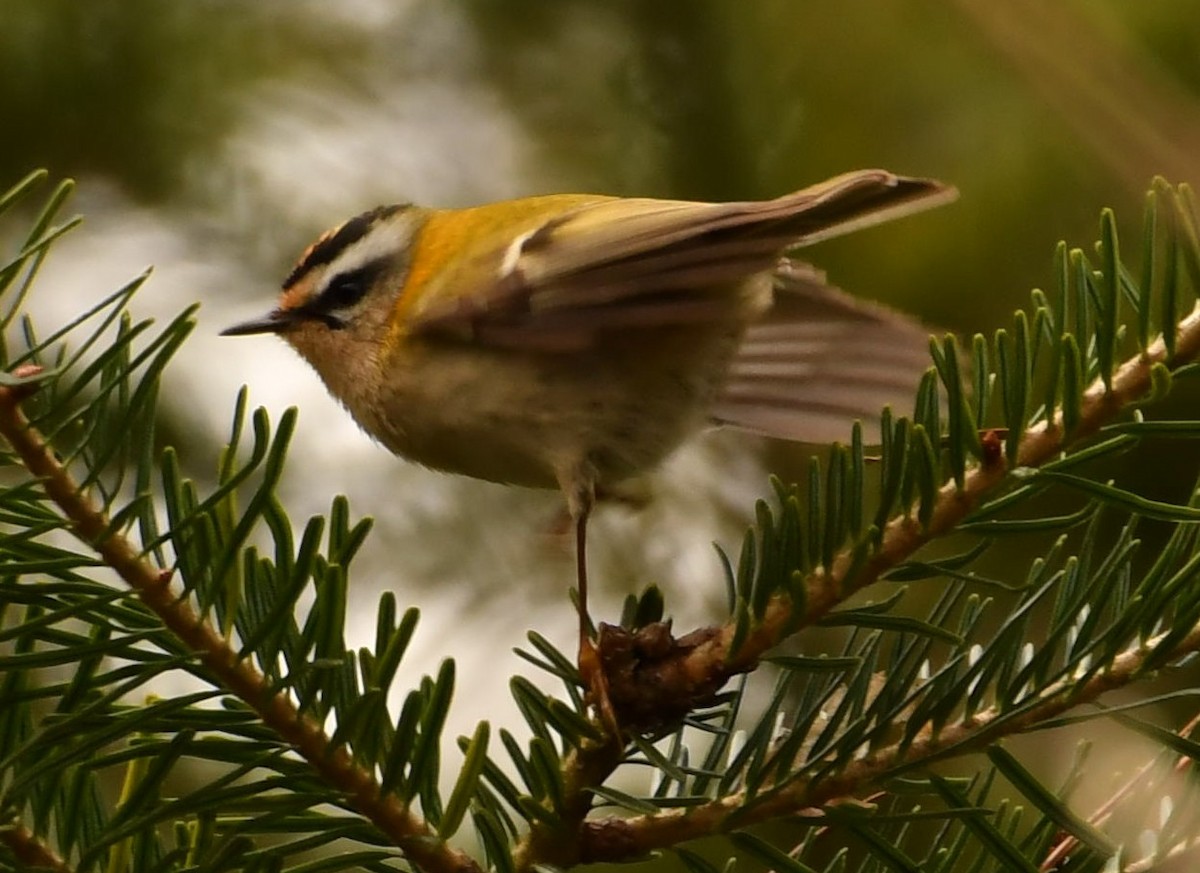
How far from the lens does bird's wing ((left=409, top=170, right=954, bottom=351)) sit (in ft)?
3.10

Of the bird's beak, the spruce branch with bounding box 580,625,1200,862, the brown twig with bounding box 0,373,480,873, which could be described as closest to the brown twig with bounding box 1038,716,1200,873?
the spruce branch with bounding box 580,625,1200,862

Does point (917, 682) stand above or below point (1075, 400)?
below

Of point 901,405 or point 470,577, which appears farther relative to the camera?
point 470,577

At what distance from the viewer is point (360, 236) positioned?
142cm

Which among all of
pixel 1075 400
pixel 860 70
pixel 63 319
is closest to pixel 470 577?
pixel 63 319

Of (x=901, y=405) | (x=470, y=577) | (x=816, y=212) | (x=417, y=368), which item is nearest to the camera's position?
(x=816, y=212)

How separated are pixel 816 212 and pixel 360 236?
0.61 metres

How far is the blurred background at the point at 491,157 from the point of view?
124cm

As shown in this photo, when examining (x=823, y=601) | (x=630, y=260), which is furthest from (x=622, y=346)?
(x=823, y=601)

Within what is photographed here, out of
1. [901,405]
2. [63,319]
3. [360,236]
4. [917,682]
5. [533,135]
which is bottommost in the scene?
[917,682]

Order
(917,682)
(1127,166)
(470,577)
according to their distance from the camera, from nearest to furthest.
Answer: (1127,166) → (917,682) → (470,577)

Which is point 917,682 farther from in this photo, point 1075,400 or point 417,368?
point 417,368

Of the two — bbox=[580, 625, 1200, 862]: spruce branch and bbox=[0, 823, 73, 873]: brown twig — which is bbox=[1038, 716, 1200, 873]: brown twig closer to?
bbox=[580, 625, 1200, 862]: spruce branch

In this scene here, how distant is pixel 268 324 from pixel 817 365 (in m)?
0.55
